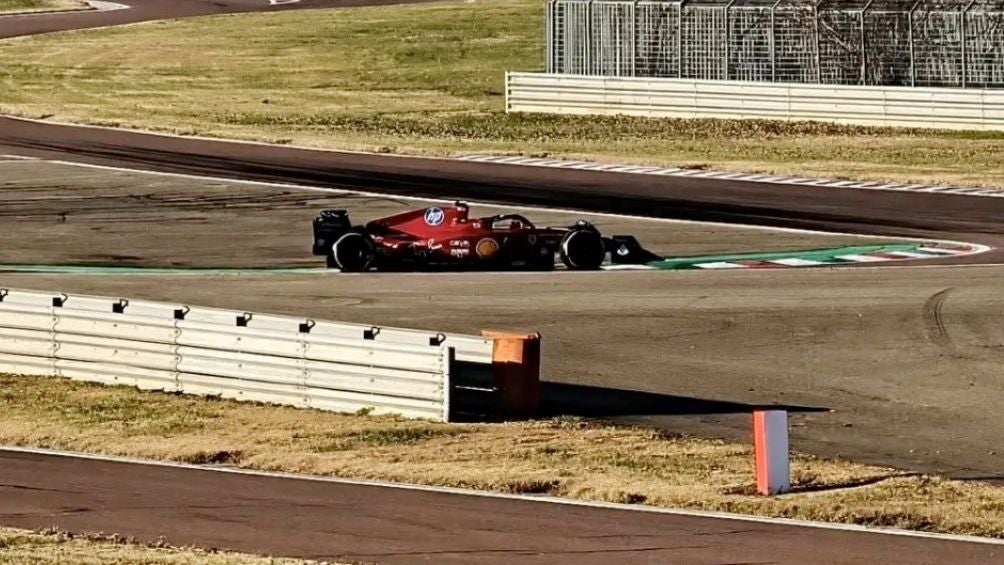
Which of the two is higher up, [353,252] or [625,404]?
[353,252]

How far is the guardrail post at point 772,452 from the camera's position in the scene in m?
15.3

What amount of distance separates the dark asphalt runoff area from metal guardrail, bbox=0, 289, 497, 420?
315cm

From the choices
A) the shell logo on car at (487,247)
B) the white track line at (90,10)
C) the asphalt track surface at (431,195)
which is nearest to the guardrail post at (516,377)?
the asphalt track surface at (431,195)

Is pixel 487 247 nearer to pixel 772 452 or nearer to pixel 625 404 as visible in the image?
pixel 625 404

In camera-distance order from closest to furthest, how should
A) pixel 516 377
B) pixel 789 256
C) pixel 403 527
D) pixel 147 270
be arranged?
pixel 403 527 < pixel 516 377 < pixel 147 270 < pixel 789 256

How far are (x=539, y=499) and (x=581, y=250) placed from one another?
1283 cm

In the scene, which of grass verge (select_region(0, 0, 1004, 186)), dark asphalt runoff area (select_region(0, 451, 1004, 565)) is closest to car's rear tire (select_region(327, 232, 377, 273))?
dark asphalt runoff area (select_region(0, 451, 1004, 565))

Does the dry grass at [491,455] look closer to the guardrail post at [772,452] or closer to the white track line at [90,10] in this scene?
the guardrail post at [772,452]

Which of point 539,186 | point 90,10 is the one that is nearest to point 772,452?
point 539,186

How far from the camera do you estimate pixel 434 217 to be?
27.6m

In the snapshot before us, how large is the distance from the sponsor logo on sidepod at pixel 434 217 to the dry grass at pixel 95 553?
46.2 ft

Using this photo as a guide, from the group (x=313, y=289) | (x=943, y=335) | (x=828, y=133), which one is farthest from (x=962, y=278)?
(x=828, y=133)

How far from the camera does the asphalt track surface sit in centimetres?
1372

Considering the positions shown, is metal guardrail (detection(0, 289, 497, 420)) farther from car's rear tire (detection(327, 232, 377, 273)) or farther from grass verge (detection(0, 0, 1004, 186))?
grass verge (detection(0, 0, 1004, 186))
